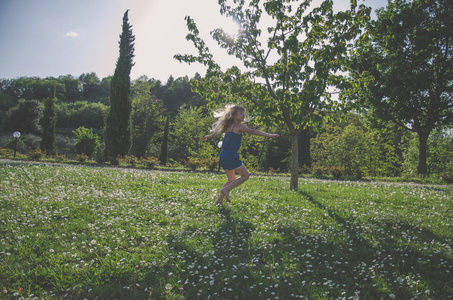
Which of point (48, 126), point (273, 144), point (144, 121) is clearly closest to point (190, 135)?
point (144, 121)

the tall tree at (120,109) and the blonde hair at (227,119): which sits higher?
the tall tree at (120,109)

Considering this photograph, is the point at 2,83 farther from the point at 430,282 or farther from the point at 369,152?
the point at 430,282

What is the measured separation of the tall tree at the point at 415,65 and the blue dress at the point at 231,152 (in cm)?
1776

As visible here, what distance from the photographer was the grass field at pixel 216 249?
3.40m

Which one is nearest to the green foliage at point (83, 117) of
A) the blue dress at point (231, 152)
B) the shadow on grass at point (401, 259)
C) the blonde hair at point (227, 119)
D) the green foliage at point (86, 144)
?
the green foliage at point (86, 144)

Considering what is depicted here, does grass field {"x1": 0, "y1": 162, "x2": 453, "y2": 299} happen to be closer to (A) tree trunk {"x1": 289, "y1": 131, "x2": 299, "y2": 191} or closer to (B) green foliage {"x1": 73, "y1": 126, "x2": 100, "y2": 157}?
(A) tree trunk {"x1": 289, "y1": 131, "x2": 299, "y2": 191}

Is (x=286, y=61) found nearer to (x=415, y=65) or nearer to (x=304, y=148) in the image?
(x=415, y=65)

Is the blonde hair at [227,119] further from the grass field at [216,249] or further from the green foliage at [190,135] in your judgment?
the green foliage at [190,135]

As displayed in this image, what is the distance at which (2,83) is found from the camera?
103 metres

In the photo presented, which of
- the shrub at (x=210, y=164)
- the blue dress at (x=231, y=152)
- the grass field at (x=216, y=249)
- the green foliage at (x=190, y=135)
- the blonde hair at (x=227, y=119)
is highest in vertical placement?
the green foliage at (x=190, y=135)

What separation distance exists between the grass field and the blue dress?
47.0 inches

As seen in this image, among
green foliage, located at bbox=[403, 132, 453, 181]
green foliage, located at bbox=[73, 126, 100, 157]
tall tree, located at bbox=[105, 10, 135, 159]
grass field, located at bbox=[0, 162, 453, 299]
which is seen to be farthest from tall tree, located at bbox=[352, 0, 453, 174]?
green foliage, located at bbox=[73, 126, 100, 157]

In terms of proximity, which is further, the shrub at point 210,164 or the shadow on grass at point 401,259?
the shrub at point 210,164

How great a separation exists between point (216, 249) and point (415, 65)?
2425 centimetres
